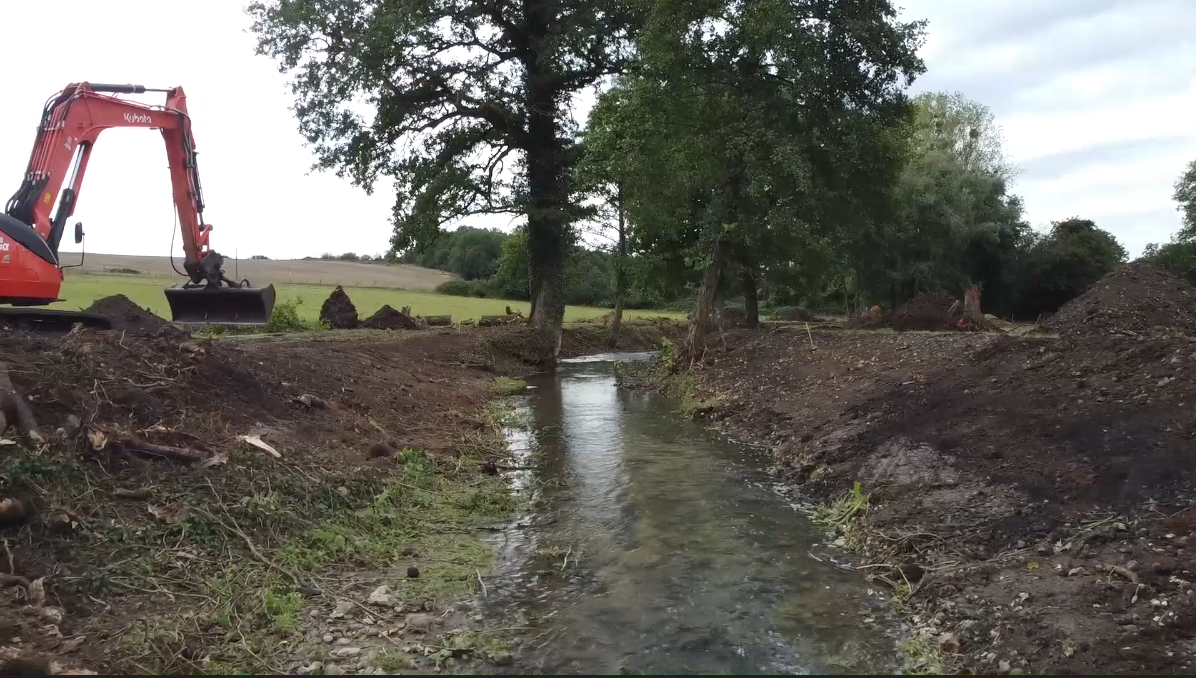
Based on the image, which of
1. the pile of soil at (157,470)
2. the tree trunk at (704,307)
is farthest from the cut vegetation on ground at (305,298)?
the pile of soil at (157,470)

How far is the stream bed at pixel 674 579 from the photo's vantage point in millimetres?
5082

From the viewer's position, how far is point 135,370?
8.41 m

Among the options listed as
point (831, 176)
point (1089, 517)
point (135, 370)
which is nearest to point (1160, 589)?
point (1089, 517)

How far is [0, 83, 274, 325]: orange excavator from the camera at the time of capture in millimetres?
11453

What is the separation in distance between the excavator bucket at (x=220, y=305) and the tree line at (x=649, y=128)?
872 cm

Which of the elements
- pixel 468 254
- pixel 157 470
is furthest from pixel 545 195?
pixel 468 254

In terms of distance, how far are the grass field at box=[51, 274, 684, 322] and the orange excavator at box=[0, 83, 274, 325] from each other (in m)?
14.5

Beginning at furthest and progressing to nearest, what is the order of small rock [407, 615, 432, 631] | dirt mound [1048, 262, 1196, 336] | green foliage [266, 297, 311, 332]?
green foliage [266, 297, 311, 332] < dirt mound [1048, 262, 1196, 336] < small rock [407, 615, 432, 631]

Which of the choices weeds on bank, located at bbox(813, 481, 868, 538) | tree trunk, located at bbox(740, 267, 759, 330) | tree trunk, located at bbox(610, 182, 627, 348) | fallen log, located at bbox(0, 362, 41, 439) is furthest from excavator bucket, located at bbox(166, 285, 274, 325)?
tree trunk, located at bbox(740, 267, 759, 330)

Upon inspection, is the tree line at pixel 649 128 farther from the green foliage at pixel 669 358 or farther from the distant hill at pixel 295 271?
the distant hill at pixel 295 271

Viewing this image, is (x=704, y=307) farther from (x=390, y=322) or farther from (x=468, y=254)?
(x=468, y=254)

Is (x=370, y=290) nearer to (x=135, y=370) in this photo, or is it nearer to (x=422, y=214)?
(x=422, y=214)

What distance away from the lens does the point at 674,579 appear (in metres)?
6.36

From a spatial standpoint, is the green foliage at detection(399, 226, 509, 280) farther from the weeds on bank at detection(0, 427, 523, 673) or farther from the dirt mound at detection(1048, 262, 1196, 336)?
the weeds on bank at detection(0, 427, 523, 673)
